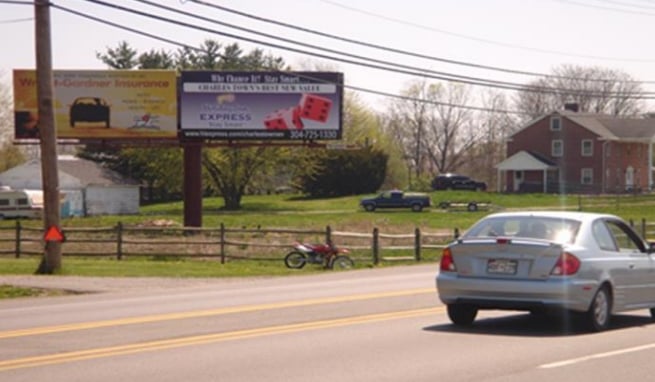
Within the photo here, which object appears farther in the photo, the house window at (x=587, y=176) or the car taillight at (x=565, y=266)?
the house window at (x=587, y=176)

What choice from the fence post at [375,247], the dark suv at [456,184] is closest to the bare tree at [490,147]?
the dark suv at [456,184]

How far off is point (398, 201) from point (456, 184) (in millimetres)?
21468

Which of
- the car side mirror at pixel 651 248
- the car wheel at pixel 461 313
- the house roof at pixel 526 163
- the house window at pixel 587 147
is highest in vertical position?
the house window at pixel 587 147

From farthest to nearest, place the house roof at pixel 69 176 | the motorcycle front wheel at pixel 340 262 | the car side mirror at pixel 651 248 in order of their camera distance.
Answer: the house roof at pixel 69 176
the motorcycle front wheel at pixel 340 262
the car side mirror at pixel 651 248

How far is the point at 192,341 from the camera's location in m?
13.2

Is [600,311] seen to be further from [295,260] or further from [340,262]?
[295,260]

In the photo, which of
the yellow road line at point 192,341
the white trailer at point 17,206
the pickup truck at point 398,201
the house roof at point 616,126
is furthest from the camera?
the house roof at point 616,126

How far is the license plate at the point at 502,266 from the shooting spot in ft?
46.8

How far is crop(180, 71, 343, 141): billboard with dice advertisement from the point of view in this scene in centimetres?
5284

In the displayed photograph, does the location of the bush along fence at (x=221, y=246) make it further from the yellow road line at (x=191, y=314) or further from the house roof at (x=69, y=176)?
the house roof at (x=69, y=176)

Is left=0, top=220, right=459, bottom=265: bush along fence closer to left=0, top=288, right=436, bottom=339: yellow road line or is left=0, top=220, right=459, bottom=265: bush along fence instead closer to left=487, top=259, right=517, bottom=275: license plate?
left=0, top=288, right=436, bottom=339: yellow road line

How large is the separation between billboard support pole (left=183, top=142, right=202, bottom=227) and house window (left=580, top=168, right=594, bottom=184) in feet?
153

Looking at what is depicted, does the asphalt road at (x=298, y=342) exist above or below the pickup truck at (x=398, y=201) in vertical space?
below

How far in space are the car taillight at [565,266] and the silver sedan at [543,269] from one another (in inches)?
0.5
